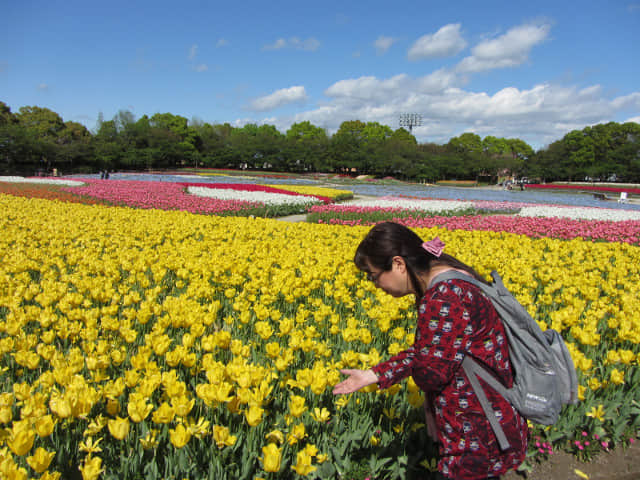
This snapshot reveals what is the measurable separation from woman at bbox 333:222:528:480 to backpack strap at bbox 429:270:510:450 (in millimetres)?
25

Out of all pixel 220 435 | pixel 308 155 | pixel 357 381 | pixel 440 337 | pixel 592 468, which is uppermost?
pixel 308 155

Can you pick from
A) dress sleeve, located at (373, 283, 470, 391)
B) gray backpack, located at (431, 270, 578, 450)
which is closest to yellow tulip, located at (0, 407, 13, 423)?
dress sleeve, located at (373, 283, 470, 391)

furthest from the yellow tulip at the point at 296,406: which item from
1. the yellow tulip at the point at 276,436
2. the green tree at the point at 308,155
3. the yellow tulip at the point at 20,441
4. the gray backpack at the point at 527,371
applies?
the green tree at the point at 308,155

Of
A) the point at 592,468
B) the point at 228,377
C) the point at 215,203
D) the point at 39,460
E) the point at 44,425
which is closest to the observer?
the point at 39,460

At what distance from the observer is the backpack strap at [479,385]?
1.77m

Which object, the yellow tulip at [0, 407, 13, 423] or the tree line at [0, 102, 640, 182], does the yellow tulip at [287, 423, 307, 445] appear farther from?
the tree line at [0, 102, 640, 182]

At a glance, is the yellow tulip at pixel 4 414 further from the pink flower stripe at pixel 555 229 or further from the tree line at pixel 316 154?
the tree line at pixel 316 154

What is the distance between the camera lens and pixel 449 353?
5.68 feet

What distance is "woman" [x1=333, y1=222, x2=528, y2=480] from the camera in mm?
1720

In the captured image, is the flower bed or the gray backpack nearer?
the gray backpack

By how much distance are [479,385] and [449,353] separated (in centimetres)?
23

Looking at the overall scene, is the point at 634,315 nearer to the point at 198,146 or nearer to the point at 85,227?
the point at 85,227

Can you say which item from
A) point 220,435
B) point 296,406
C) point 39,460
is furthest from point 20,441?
point 296,406

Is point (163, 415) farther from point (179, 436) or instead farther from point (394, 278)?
point (394, 278)
